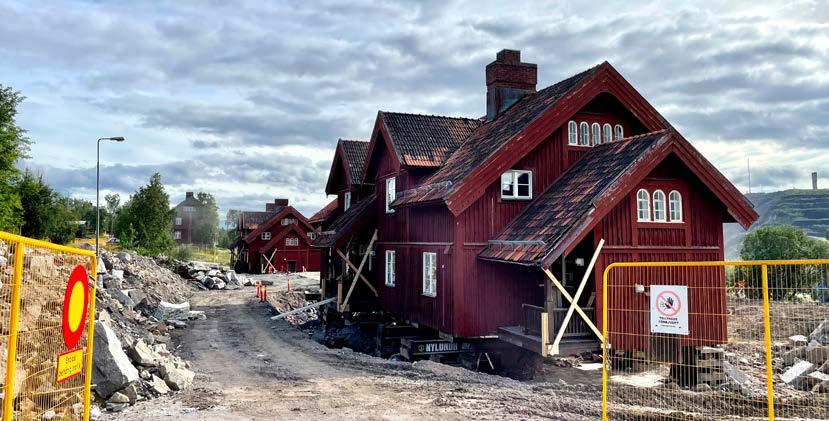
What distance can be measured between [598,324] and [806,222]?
223 meters

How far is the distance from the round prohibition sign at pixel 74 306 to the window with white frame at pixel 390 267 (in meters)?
15.9

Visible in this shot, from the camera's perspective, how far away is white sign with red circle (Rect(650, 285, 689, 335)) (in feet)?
29.1

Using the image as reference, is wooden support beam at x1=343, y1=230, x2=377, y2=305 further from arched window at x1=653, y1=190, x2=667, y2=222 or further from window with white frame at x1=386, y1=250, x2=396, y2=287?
arched window at x1=653, y1=190, x2=667, y2=222

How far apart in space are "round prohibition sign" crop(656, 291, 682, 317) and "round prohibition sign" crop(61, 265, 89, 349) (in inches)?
333

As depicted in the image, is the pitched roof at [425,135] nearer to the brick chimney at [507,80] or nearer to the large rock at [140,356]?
the brick chimney at [507,80]

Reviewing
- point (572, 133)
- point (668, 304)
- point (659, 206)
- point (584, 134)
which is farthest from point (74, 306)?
point (584, 134)

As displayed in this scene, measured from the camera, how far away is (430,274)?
19.0m

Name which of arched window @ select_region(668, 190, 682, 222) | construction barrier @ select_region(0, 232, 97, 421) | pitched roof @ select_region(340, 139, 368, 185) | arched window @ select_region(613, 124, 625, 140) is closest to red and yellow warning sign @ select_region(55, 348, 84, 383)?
construction barrier @ select_region(0, 232, 97, 421)

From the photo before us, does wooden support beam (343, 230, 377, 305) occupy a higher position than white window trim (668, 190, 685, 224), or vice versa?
white window trim (668, 190, 685, 224)

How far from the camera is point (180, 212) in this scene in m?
121

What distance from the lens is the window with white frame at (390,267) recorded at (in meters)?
23.0

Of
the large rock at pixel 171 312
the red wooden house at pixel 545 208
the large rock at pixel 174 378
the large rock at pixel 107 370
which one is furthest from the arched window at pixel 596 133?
the large rock at pixel 171 312

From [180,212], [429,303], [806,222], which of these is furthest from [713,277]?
[806,222]

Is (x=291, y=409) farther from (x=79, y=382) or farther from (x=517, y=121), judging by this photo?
(x=517, y=121)
